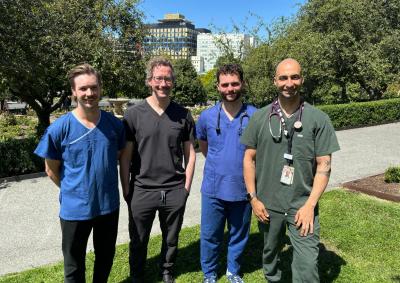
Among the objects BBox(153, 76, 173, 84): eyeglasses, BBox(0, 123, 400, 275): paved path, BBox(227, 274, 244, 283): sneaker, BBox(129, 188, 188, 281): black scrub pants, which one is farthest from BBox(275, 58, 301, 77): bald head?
BBox(0, 123, 400, 275): paved path

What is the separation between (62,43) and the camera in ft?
34.7

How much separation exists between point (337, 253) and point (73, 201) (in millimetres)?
3109

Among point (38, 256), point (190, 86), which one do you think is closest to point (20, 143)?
point (38, 256)

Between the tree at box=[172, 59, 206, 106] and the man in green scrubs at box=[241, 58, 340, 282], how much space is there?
132ft

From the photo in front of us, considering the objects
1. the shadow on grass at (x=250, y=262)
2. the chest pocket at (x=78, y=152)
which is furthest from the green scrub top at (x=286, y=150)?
the shadow on grass at (x=250, y=262)

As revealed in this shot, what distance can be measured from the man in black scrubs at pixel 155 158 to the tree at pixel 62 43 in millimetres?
6112

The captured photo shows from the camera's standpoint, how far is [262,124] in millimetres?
3008

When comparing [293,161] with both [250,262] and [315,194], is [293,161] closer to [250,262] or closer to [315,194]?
[315,194]

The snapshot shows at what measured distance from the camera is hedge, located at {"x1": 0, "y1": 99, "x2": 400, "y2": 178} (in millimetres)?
8262

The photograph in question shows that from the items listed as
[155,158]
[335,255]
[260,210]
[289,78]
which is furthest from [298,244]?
[335,255]

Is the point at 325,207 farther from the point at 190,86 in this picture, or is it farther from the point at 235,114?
the point at 190,86

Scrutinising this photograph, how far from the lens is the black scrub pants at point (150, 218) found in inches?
135

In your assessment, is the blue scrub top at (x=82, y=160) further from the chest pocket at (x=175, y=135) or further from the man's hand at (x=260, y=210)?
the man's hand at (x=260, y=210)

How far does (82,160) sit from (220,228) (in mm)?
1450
